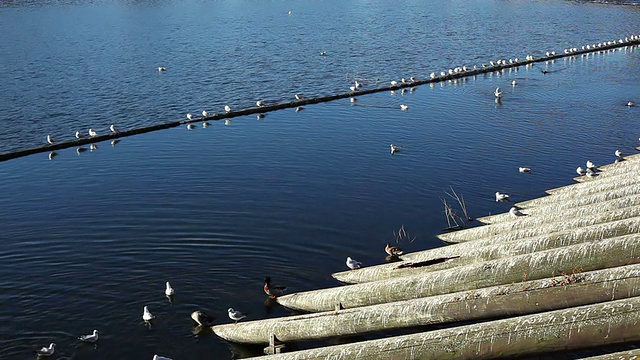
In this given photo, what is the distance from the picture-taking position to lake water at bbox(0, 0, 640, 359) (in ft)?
66.3

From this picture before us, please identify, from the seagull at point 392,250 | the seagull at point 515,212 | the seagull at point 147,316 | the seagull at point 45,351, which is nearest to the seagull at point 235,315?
the seagull at point 147,316

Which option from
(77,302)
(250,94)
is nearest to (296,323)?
(77,302)

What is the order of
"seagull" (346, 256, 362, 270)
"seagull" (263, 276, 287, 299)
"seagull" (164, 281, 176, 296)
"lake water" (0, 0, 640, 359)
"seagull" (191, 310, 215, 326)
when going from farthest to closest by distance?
"seagull" (346, 256, 362, 270)
"lake water" (0, 0, 640, 359)
"seagull" (164, 281, 176, 296)
"seagull" (263, 276, 287, 299)
"seagull" (191, 310, 215, 326)

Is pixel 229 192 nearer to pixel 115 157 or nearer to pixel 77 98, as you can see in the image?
pixel 115 157

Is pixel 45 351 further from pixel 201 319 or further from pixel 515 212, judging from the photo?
pixel 515 212

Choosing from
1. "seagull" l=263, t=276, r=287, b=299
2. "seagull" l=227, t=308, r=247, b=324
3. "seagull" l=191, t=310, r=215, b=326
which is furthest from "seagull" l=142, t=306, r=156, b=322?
"seagull" l=263, t=276, r=287, b=299

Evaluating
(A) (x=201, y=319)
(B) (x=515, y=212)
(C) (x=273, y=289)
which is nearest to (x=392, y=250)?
(C) (x=273, y=289)

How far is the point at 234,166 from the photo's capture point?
107 feet

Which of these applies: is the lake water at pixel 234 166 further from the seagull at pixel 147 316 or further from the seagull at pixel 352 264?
the seagull at pixel 352 264

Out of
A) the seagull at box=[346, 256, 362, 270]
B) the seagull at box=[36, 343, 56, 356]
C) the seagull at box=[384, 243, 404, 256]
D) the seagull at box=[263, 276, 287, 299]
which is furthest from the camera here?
the seagull at box=[384, 243, 404, 256]

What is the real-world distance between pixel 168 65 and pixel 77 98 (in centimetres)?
1520

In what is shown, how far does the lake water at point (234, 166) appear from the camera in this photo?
20.2m

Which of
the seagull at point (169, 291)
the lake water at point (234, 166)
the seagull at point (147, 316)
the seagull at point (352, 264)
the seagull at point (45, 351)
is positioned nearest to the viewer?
the seagull at point (45, 351)

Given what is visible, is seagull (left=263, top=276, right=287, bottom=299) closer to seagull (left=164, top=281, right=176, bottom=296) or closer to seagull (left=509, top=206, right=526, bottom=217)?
seagull (left=164, top=281, right=176, bottom=296)
